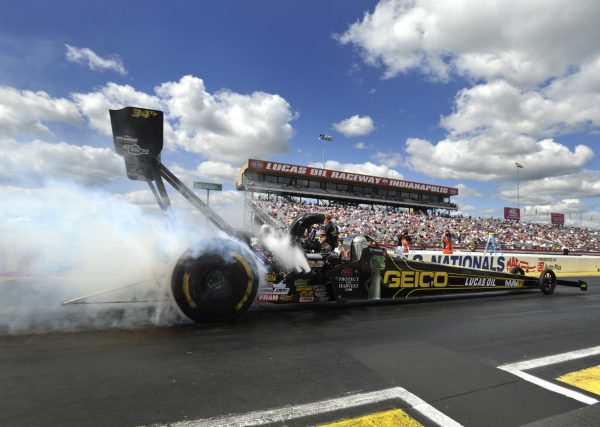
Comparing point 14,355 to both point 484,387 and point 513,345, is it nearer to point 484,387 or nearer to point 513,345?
point 484,387

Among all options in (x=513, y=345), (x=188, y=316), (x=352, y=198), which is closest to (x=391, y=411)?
(x=513, y=345)

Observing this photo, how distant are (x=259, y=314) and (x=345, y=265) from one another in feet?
6.01

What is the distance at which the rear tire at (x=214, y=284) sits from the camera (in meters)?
5.04

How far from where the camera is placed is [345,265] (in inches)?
263

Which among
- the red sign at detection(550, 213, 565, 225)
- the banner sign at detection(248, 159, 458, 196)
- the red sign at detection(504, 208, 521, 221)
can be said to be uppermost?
the banner sign at detection(248, 159, 458, 196)

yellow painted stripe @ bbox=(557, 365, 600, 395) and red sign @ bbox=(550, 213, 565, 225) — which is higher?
red sign @ bbox=(550, 213, 565, 225)

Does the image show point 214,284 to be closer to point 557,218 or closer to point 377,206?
point 377,206

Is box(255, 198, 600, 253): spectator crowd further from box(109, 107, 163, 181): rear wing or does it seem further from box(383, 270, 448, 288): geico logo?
box(109, 107, 163, 181): rear wing

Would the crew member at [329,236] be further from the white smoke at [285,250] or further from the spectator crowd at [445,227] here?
the spectator crowd at [445,227]

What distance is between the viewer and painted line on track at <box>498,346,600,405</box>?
128 inches

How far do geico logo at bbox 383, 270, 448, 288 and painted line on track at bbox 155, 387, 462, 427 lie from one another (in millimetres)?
3973

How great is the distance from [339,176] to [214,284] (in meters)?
43.8

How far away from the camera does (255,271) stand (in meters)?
5.43

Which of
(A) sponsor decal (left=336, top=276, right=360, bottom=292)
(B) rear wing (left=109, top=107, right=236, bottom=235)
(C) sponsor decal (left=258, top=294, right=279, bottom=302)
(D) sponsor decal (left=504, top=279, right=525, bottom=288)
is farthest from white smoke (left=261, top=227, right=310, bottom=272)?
(D) sponsor decal (left=504, top=279, right=525, bottom=288)
